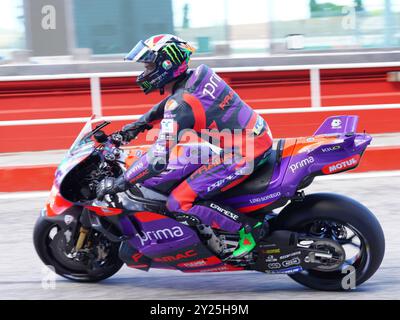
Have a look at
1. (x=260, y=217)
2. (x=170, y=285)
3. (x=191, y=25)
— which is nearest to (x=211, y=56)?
(x=191, y=25)

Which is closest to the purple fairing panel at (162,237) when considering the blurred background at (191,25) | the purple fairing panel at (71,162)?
the purple fairing panel at (71,162)

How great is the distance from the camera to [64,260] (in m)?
5.48

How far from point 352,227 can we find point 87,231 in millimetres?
1741

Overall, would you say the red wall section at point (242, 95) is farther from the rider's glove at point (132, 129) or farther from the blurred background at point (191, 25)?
the rider's glove at point (132, 129)

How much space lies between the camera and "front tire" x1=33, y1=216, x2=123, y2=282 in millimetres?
5449

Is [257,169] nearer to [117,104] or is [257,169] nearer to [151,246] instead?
[151,246]

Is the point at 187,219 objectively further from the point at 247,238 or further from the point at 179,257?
the point at 247,238

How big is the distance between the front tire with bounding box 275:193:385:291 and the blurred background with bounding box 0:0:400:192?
19.8 feet

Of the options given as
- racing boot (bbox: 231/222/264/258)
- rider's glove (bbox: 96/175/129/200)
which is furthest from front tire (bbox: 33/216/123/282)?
racing boot (bbox: 231/222/264/258)

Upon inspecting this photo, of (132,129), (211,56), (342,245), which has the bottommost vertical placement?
(342,245)

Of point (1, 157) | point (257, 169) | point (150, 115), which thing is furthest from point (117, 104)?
point (257, 169)

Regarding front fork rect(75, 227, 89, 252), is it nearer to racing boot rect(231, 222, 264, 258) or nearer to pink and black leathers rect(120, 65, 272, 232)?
pink and black leathers rect(120, 65, 272, 232)

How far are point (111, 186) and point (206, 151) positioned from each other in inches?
25.5

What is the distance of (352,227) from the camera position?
499 centimetres
